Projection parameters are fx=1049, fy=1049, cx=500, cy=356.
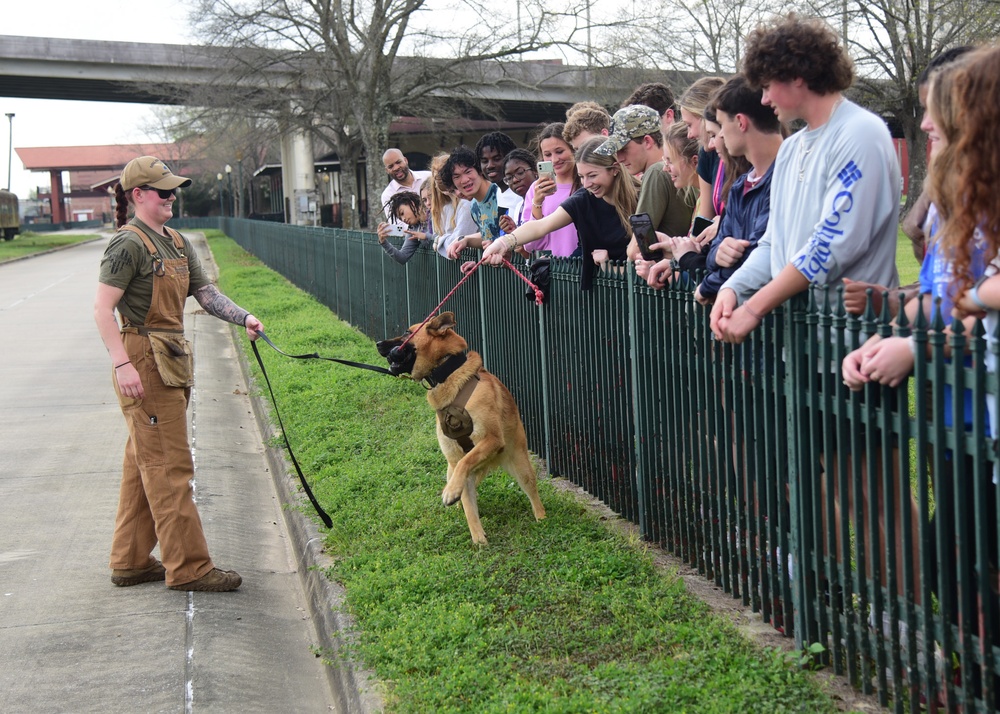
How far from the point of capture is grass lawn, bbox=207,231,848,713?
12.0 ft

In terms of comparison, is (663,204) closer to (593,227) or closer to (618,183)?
(618,183)

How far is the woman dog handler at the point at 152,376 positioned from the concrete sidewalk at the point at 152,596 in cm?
24

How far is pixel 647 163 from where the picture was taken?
19.2 ft

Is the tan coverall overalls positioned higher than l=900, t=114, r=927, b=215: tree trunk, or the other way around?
l=900, t=114, r=927, b=215: tree trunk

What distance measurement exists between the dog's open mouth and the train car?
66550 millimetres

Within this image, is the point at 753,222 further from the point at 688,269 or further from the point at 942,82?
the point at 942,82

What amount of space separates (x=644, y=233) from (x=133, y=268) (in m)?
2.51

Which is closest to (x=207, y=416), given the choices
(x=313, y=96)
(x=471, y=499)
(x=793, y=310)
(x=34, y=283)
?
(x=471, y=499)

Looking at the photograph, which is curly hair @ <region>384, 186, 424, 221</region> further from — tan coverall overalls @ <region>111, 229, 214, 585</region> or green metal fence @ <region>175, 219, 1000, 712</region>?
tan coverall overalls @ <region>111, 229, 214, 585</region>

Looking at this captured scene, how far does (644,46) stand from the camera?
3772 centimetres

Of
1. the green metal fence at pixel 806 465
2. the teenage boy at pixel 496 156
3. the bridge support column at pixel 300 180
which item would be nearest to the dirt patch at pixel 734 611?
the green metal fence at pixel 806 465

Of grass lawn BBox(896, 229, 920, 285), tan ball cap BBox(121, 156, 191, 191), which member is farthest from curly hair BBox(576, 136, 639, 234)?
grass lawn BBox(896, 229, 920, 285)

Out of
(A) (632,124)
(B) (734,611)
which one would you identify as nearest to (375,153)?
(A) (632,124)

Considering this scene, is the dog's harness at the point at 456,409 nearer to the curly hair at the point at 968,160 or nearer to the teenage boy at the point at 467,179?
the teenage boy at the point at 467,179
